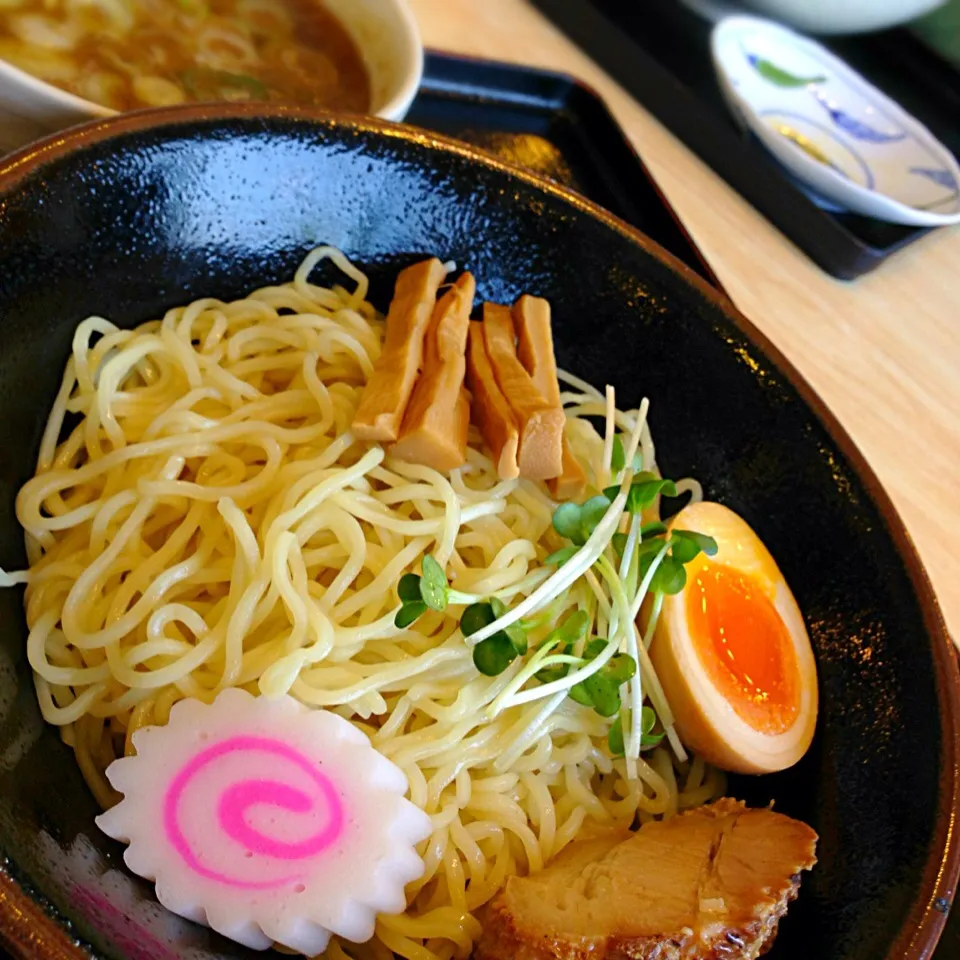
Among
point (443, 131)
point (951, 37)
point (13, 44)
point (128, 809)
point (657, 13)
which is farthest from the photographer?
point (951, 37)

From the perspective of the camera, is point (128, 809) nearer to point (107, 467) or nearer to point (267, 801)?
point (267, 801)

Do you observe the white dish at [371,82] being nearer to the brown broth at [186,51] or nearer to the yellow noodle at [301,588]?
the brown broth at [186,51]

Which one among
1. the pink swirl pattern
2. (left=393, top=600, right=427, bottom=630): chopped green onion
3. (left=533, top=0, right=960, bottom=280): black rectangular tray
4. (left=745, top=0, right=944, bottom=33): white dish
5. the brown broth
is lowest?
the pink swirl pattern

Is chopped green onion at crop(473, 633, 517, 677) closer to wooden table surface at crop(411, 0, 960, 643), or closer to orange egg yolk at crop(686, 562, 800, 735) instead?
orange egg yolk at crop(686, 562, 800, 735)

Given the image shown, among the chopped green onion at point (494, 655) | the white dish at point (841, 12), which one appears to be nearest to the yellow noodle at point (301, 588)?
the chopped green onion at point (494, 655)

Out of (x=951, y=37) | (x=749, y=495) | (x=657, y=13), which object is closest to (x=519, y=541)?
(x=749, y=495)

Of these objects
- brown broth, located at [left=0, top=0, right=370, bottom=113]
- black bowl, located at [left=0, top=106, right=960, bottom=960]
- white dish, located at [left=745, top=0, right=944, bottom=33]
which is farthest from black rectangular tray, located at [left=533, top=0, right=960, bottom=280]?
brown broth, located at [left=0, top=0, right=370, bottom=113]
